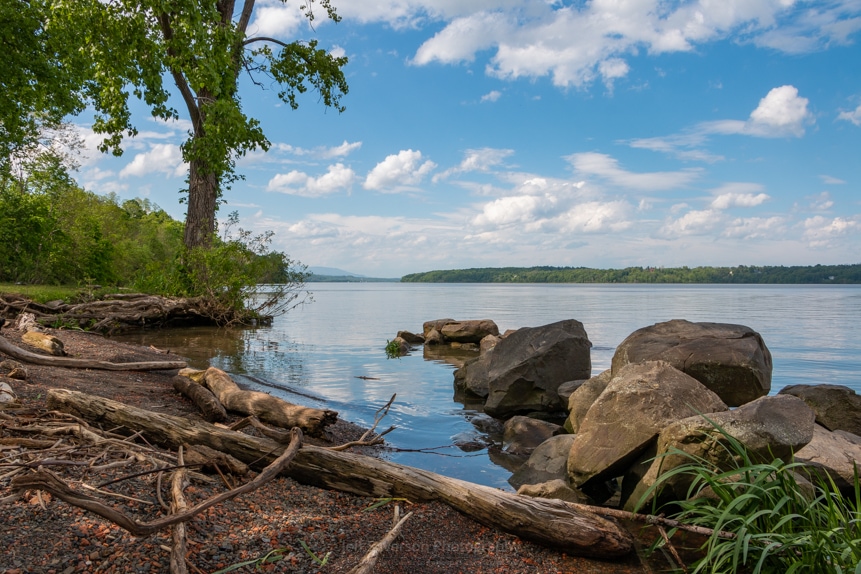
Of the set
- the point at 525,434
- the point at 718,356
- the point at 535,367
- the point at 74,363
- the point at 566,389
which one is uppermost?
the point at 718,356

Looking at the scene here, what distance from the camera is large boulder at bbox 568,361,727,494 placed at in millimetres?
5988

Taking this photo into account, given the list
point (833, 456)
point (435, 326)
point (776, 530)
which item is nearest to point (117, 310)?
point (435, 326)

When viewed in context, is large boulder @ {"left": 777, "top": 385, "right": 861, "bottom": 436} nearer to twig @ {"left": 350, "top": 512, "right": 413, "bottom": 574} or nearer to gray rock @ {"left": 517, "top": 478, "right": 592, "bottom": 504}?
gray rock @ {"left": 517, "top": 478, "right": 592, "bottom": 504}

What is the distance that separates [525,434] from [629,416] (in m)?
2.99

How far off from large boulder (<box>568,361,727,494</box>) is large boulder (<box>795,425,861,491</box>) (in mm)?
952

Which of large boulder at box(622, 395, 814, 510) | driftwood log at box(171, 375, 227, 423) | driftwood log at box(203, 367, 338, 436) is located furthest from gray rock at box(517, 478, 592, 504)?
driftwood log at box(171, 375, 227, 423)

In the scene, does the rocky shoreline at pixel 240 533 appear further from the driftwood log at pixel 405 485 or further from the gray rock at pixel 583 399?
the gray rock at pixel 583 399

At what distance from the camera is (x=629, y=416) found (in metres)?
6.14

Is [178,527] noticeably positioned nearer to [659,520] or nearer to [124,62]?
[659,520]

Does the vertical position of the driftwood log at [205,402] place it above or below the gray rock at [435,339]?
above

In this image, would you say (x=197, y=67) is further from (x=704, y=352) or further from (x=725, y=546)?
(x=725, y=546)

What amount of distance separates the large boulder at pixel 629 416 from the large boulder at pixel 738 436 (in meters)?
0.52

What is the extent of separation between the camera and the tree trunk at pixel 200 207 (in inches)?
812

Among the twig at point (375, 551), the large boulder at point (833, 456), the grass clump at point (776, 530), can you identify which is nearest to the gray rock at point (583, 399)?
the large boulder at point (833, 456)
